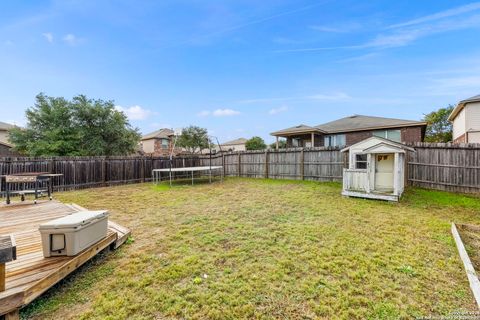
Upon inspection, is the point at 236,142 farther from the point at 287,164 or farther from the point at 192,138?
the point at 287,164

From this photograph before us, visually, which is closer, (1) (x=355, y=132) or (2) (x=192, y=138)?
(1) (x=355, y=132)

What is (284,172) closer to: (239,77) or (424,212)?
(424,212)

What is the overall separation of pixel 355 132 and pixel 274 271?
52.7ft

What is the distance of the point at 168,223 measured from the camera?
16.7 feet

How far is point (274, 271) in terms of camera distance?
112 inches

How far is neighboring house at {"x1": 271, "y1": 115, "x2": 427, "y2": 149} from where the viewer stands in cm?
1429

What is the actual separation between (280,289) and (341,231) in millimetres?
2480

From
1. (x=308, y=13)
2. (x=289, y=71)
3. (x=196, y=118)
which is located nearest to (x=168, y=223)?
(x=308, y=13)

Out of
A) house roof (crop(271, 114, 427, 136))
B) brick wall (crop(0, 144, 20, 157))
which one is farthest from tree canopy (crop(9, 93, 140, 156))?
house roof (crop(271, 114, 427, 136))

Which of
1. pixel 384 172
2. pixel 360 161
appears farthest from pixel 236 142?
pixel 384 172

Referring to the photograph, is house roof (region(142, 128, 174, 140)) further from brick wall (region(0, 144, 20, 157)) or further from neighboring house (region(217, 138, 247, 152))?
neighboring house (region(217, 138, 247, 152))

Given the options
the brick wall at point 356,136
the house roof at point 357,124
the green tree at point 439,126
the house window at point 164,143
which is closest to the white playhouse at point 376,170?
the house roof at point 357,124

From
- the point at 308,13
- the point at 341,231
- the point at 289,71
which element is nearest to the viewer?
the point at 341,231

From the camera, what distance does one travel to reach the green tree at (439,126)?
25292mm
